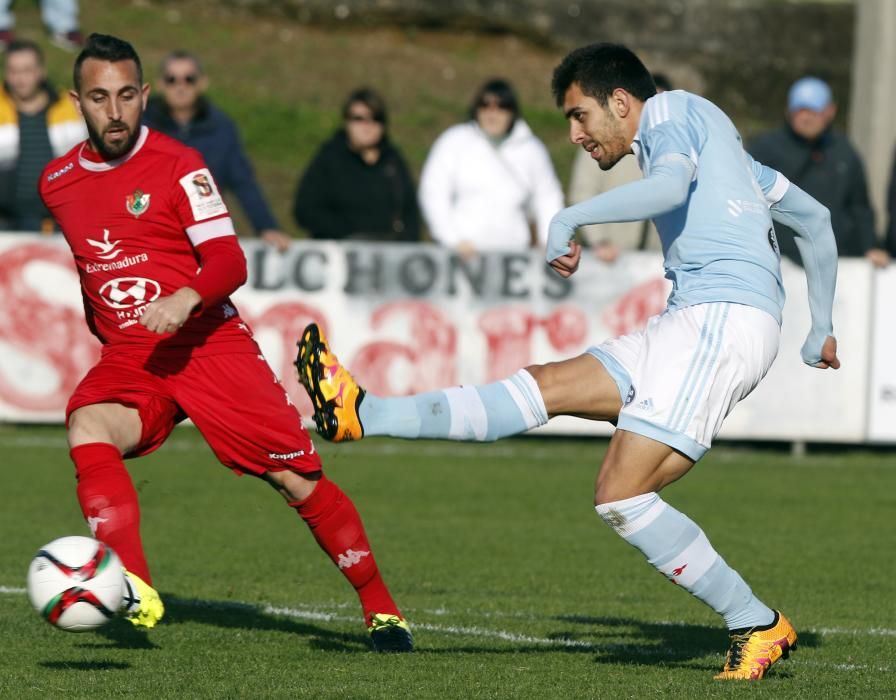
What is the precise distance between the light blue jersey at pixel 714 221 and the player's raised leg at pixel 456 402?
416 mm

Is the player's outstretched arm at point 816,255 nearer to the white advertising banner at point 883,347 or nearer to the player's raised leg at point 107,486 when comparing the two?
the player's raised leg at point 107,486

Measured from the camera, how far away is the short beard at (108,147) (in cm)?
651

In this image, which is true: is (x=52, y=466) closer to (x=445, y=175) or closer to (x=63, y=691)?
(x=445, y=175)

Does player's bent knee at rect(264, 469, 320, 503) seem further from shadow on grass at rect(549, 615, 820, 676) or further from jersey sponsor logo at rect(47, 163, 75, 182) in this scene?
jersey sponsor logo at rect(47, 163, 75, 182)

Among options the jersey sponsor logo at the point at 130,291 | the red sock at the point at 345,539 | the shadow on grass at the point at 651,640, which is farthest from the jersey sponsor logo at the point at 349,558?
the jersey sponsor logo at the point at 130,291

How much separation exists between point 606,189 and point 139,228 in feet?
22.3

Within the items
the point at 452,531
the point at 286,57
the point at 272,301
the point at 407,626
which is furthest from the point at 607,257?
the point at 286,57

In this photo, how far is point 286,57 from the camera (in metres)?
27.8

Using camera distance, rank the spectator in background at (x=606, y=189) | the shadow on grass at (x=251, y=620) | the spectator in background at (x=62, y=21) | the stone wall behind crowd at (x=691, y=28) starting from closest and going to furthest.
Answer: the shadow on grass at (x=251, y=620) → the spectator in background at (x=606, y=189) → the spectator in background at (x=62, y=21) → the stone wall behind crowd at (x=691, y=28)

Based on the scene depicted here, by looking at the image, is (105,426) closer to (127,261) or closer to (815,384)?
(127,261)

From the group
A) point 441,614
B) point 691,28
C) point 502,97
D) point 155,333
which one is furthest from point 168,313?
point 691,28

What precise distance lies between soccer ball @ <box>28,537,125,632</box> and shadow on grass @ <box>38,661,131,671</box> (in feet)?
0.93

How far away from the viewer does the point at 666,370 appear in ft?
19.5

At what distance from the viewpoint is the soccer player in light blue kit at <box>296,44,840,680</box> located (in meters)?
5.95
